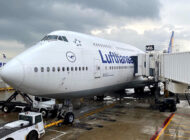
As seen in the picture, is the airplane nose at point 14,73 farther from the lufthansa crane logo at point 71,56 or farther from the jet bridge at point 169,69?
the jet bridge at point 169,69

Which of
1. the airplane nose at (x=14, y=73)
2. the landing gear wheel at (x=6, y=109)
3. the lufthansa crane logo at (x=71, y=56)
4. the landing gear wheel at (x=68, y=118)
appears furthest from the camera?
the landing gear wheel at (x=6, y=109)

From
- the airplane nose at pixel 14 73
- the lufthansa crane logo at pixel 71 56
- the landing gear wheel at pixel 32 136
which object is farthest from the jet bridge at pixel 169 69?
the airplane nose at pixel 14 73

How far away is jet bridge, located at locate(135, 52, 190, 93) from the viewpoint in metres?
12.1

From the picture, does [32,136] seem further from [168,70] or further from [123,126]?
[168,70]

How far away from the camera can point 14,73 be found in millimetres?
10398

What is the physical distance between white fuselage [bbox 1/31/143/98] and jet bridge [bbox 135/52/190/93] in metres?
5.20

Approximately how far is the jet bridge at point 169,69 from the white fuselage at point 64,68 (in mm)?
5201

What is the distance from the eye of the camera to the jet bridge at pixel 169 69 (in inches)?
475

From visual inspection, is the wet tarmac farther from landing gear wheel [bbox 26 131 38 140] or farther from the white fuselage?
the white fuselage

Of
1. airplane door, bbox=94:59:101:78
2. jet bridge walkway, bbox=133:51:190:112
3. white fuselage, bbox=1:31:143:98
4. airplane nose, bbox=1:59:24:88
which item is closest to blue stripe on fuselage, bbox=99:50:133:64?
white fuselage, bbox=1:31:143:98

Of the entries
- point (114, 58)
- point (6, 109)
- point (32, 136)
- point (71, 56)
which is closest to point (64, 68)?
point (71, 56)

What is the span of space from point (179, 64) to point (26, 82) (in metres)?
11.1

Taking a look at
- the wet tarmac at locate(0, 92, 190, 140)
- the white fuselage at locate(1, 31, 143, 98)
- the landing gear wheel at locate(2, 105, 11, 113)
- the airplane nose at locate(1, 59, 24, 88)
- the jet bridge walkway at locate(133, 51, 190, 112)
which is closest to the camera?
the airplane nose at locate(1, 59, 24, 88)

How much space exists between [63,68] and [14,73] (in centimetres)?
329
